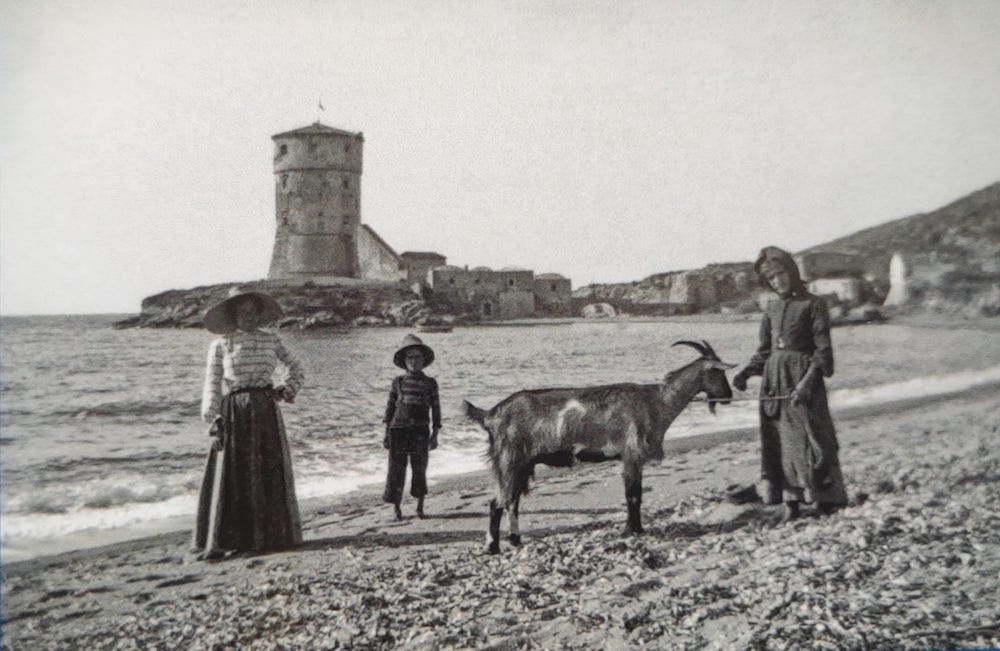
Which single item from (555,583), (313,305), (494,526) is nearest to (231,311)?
(313,305)

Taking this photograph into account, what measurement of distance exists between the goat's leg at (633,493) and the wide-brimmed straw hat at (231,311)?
4.57ft

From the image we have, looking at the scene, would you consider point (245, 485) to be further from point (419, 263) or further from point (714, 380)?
point (714, 380)

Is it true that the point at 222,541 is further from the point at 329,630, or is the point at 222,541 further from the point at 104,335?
the point at 104,335

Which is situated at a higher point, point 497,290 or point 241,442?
point 497,290

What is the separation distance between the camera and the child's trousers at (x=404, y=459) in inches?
129

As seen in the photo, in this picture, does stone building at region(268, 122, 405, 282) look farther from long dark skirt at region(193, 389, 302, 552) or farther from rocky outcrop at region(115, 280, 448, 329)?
long dark skirt at region(193, 389, 302, 552)

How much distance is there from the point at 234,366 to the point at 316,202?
0.76m

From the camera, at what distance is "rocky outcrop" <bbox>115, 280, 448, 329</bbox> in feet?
10.4

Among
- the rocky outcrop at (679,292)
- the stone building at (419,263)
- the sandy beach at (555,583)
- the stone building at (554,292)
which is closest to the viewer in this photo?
the sandy beach at (555,583)

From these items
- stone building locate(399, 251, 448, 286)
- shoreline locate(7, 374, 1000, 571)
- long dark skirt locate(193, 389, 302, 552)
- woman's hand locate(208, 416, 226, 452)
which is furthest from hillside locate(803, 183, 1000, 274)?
woman's hand locate(208, 416, 226, 452)

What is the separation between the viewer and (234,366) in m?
3.01

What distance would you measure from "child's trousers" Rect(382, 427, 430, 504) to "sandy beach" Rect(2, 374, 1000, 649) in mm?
111

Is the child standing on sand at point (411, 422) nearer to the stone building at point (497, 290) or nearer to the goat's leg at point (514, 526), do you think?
the goat's leg at point (514, 526)

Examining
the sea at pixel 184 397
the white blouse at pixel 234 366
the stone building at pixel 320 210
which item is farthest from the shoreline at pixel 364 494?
the stone building at pixel 320 210
